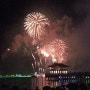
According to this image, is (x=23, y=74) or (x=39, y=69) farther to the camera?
(x=23, y=74)

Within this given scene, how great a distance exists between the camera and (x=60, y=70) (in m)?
144

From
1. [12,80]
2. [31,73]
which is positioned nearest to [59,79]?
[31,73]

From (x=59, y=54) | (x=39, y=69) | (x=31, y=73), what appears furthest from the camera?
(x=31, y=73)

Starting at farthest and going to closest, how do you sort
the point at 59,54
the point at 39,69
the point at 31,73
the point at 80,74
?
1. the point at 31,73
2. the point at 80,74
3. the point at 39,69
4. the point at 59,54

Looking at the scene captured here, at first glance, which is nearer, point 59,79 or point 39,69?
point 39,69

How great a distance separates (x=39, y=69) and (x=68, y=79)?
1862 cm

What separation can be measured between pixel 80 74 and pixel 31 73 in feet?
71.1

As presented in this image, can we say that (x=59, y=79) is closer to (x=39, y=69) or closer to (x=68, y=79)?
(x=68, y=79)

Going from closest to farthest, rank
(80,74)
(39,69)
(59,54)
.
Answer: (59,54) → (39,69) → (80,74)

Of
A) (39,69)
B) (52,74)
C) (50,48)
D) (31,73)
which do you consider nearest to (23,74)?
(31,73)

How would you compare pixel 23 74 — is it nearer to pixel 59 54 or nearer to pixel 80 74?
pixel 80 74

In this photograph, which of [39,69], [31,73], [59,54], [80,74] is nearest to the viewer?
[59,54]

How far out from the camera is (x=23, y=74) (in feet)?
502

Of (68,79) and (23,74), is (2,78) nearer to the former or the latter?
(23,74)
